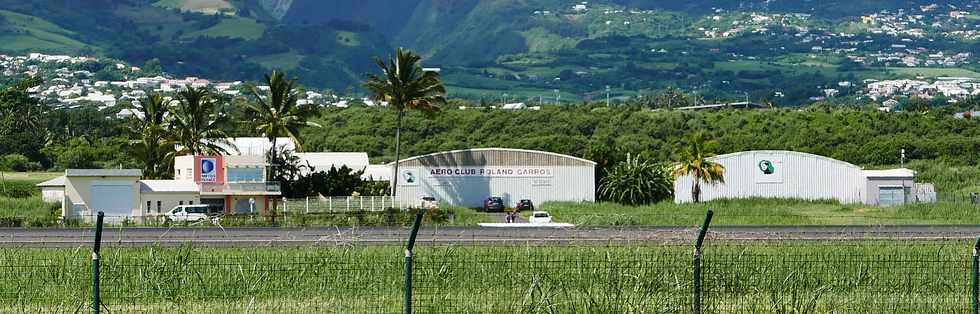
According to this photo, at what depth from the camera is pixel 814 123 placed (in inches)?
5320

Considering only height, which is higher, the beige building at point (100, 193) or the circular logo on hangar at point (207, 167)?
the circular logo on hangar at point (207, 167)

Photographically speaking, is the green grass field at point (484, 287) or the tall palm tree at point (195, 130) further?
the tall palm tree at point (195, 130)

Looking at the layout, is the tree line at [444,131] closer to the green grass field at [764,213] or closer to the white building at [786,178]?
the white building at [786,178]

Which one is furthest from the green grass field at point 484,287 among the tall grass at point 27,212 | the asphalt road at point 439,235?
the tall grass at point 27,212

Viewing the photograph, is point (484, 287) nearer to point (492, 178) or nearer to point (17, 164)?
point (492, 178)

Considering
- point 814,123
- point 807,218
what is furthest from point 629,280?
point 814,123

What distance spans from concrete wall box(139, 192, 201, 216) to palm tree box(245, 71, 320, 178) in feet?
24.4

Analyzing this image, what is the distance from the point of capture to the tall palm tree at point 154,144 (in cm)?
7769

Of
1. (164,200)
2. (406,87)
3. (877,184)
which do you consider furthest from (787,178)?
(164,200)

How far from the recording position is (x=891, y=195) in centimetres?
7156

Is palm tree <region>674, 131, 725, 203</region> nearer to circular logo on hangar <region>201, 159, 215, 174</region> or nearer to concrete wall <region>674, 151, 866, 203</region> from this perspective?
concrete wall <region>674, 151, 866, 203</region>

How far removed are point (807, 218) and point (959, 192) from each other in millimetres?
25418

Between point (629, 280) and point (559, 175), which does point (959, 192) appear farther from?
point (629, 280)

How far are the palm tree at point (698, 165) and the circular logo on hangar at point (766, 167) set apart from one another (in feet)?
9.98
